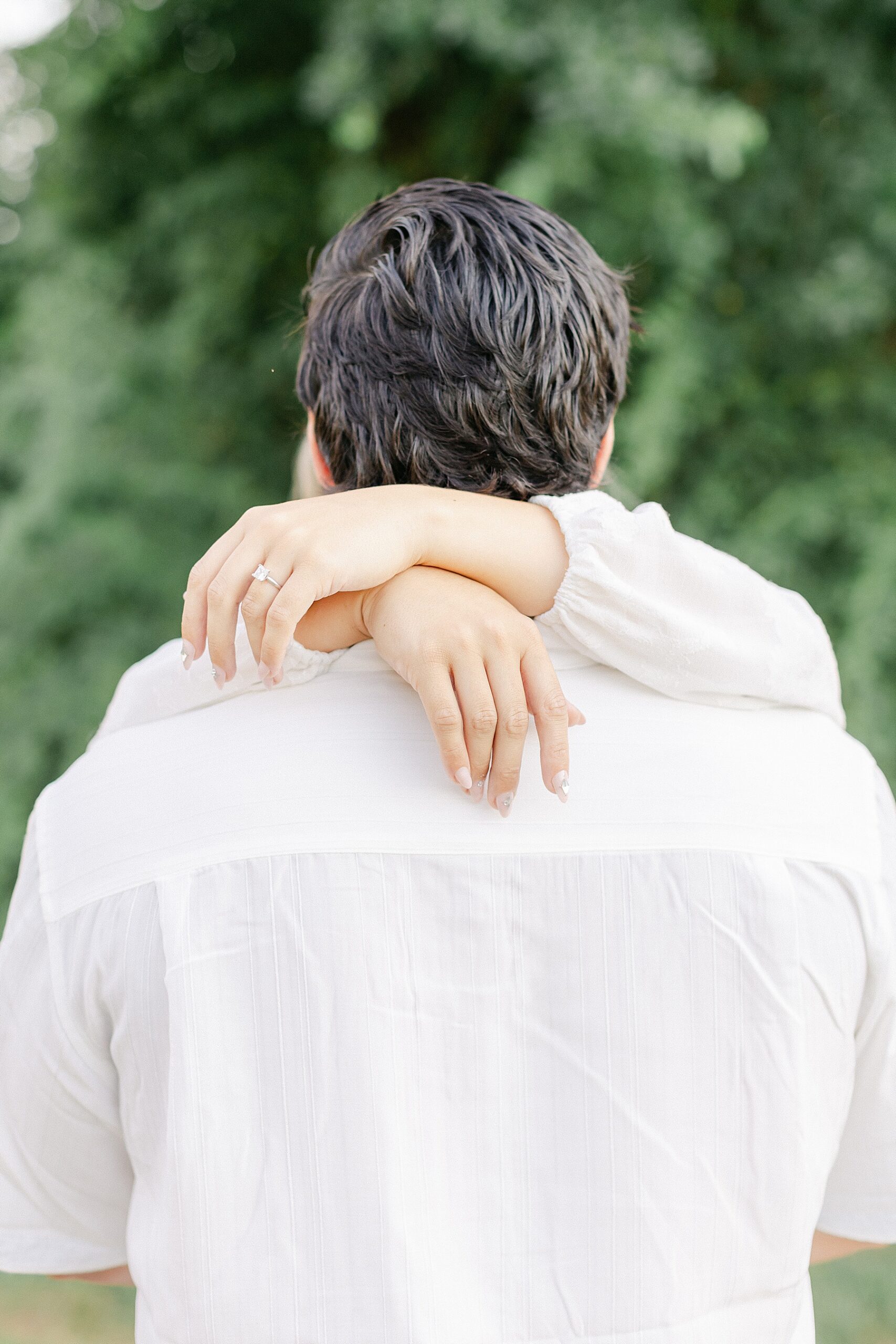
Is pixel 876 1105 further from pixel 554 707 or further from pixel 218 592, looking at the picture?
pixel 218 592

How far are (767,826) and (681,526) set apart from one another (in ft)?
5.54

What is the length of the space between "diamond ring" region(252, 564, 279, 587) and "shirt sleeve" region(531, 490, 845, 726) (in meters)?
0.22

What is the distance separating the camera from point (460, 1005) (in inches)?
30.6

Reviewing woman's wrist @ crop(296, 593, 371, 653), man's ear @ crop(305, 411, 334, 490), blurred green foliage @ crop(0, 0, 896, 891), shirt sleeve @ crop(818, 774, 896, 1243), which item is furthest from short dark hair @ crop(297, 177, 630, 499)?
blurred green foliage @ crop(0, 0, 896, 891)

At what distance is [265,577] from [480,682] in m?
0.16

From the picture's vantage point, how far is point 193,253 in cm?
247

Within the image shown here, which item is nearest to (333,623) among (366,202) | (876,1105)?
(876,1105)

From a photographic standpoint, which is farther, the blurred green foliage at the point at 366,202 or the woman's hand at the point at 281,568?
the blurred green foliage at the point at 366,202

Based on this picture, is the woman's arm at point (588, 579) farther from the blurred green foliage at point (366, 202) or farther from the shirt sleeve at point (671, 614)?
the blurred green foliage at point (366, 202)

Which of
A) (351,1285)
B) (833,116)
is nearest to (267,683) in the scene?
(351,1285)

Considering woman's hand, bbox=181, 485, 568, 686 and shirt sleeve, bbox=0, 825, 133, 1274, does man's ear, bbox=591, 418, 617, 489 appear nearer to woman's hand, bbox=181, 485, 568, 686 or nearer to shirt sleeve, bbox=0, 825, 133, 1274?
woman's hand, bbox=181, 485, 568, 686

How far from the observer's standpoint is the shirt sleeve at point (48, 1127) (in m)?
0.84

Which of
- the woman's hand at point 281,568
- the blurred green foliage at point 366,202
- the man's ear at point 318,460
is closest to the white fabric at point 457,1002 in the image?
the woman's hand at point 281,568

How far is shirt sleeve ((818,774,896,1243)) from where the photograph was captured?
2.71ft
